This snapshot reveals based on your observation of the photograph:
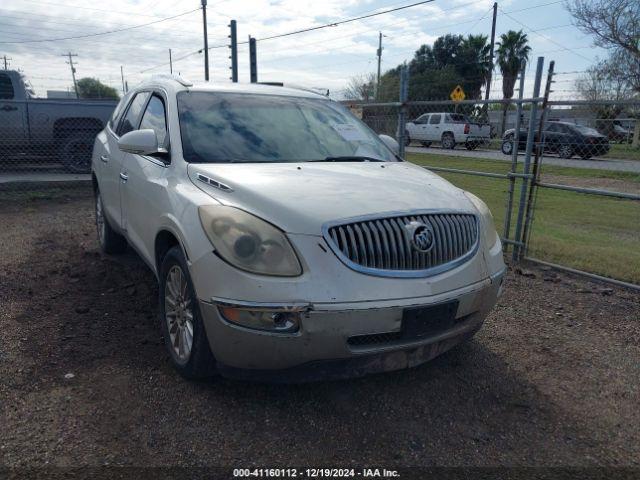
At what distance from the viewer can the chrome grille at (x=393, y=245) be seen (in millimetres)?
2618

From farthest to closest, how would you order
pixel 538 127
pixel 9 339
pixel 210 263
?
pixel 538 127 < pixel 9 339 < pixel 210 263

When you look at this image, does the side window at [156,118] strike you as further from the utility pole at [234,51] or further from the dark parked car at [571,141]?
the utility pole at [234,51]

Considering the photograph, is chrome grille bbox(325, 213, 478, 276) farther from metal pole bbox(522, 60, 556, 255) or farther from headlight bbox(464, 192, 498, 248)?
metal pole bbox(522, 60, 556, 255)

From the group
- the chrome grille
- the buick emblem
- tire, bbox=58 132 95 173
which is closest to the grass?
the chrome grille

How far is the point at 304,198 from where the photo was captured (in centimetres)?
280

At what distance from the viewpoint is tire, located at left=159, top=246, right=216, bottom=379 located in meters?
2.86

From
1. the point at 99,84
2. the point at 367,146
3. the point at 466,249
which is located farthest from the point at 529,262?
the point at 99,84

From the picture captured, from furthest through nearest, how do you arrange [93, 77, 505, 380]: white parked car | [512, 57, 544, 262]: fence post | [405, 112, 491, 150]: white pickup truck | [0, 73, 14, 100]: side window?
[405, 112, 491, 150]: white pickup truck, [0, 73, 14, 100]: side window, [512, 57, 544, 262]: fence post, [93, 77, 505, 380]: white parked car

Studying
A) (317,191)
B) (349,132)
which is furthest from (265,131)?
(317,191)

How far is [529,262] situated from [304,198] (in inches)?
155

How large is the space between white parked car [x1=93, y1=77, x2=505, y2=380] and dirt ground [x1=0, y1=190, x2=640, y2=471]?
290 millimetres

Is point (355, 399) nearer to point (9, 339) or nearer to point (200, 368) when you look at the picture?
point (200, 368)

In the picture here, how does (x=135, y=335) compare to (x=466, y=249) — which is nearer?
(x=466, y=249)

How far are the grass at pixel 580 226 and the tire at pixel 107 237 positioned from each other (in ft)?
15.4
